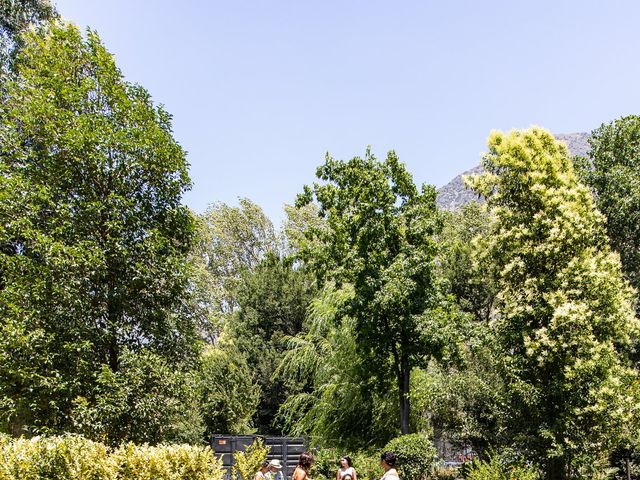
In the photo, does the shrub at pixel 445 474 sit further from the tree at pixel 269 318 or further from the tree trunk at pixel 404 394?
the tree at pixel 269 318

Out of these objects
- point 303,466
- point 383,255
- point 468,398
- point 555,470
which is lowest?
point 555,470

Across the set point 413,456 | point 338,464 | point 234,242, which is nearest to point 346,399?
point 338,464

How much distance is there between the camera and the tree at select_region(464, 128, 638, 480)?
1167 cm

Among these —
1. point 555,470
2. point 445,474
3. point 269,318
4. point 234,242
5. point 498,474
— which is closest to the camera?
point 498,474

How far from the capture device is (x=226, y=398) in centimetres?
2430

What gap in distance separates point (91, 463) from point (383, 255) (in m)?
10.3

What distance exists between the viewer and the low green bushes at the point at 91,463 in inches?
281

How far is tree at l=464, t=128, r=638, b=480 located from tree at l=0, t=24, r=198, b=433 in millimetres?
7922

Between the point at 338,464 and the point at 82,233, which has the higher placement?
the point at 82,233

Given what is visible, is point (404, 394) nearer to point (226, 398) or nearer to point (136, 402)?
point (136, 402)

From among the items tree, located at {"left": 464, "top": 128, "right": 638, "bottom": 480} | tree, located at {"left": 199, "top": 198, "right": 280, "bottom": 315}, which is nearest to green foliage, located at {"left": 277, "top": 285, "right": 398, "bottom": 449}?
tree, located at {"left": 464, "top": 128, "right": 638, "bottom": 480}

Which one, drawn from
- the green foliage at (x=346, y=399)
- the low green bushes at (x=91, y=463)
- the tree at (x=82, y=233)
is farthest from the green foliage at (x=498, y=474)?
the tree at (x=82, y=233)

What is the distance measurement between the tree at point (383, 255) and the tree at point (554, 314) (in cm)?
252

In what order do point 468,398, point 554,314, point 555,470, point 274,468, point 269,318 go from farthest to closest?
1. point 269,318
2. point 468,398
3. point 555,470
4. point 554,314
5. point 274,468
